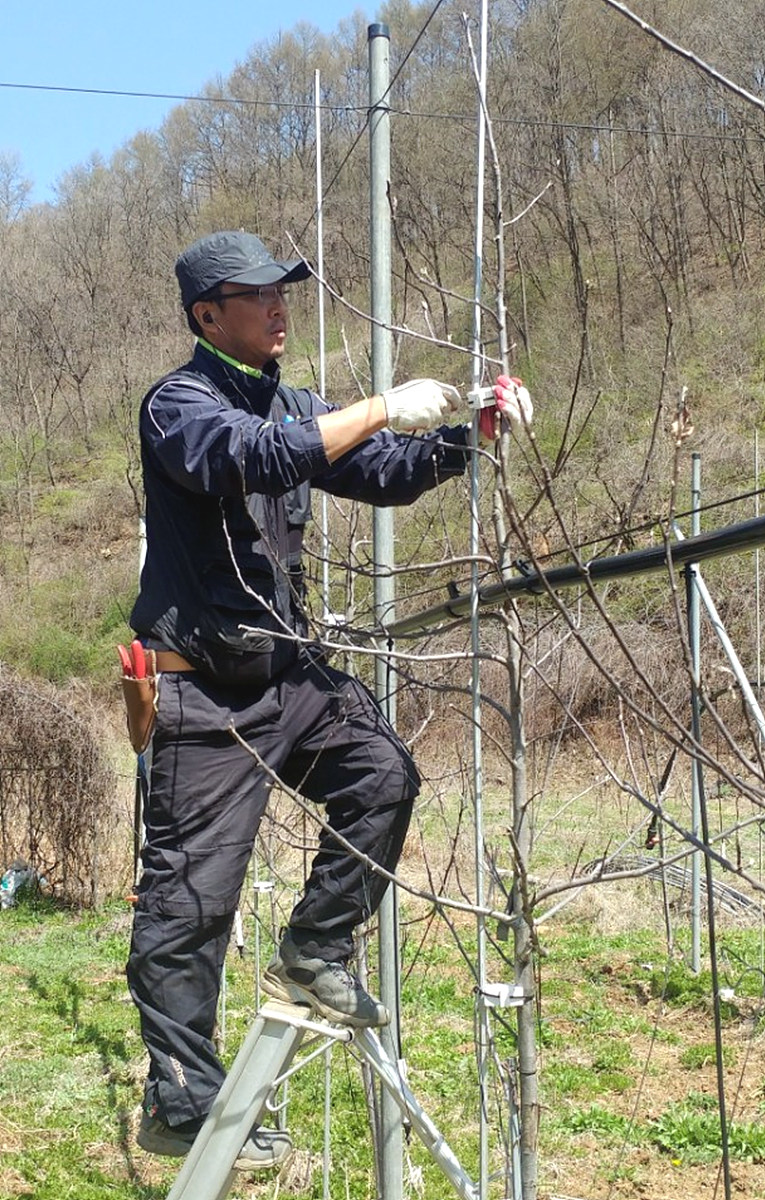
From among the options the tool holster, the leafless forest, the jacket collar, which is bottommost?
the tool holster

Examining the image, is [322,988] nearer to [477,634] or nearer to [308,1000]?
[308,1000]

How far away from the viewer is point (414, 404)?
Result: 259 cm

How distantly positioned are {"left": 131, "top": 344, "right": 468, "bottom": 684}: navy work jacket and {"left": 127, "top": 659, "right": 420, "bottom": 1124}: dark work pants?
0.12m

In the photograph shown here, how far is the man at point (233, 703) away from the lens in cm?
262

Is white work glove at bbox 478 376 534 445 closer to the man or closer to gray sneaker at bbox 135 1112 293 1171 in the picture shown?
the man

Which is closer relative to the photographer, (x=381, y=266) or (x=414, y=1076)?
(x=381, y=266)

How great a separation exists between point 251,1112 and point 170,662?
3.11ft

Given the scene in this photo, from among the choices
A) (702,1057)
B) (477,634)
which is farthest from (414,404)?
(702,1057)

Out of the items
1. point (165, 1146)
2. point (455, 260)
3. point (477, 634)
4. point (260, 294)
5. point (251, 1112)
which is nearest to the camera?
point (477, 634)

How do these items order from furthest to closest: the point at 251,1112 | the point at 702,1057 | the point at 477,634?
the point at 702,1057
the point at 251,1112
the point at 477,634

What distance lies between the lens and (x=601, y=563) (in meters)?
2.13

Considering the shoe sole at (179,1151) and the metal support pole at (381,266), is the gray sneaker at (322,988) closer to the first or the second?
the shoe sole at (179,1151)

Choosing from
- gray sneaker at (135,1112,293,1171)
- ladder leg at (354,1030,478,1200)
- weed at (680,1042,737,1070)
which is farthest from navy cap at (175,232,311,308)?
weed at (680,1042,737,1070)

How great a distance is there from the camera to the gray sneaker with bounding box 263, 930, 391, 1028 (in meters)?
2.62
